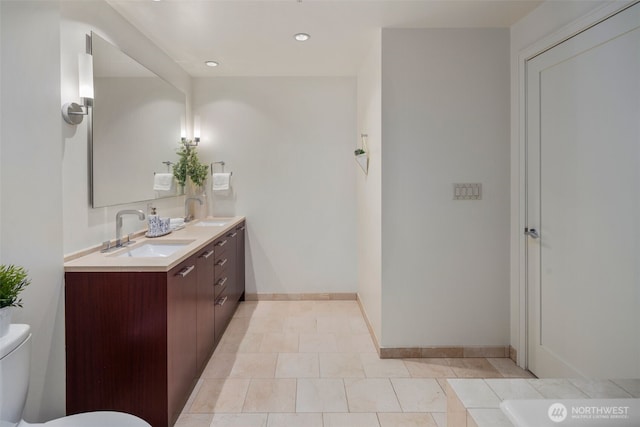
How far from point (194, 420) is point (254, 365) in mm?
687

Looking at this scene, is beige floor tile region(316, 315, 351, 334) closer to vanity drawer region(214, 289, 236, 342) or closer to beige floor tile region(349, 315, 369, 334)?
beige floor tile region(349, 315, 369, 334)

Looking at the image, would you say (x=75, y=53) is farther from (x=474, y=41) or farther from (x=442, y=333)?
(x=442, y=333)

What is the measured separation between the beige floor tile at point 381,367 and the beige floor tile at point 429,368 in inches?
2.1

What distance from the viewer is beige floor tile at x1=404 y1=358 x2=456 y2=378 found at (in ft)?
8.59

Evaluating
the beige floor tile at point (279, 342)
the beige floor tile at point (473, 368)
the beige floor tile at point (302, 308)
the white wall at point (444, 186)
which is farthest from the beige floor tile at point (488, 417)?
the beige floor tile at point (302, 308)

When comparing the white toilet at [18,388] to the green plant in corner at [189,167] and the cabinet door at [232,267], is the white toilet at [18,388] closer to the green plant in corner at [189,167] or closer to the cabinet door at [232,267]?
the cabinet door at [232,267]

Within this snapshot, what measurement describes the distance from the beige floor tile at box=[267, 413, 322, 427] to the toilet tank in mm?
1137

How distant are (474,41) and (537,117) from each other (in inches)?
29.6

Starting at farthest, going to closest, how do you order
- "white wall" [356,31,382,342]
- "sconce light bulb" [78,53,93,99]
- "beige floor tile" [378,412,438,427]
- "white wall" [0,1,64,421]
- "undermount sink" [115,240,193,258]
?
"white wall" [356,31,382,342] → "undermount sink" [115,240,193,258] → "sconce light bulb" [78,53,93,99] → "beige floor tile" [378,412,438,427] → "white wall" [0,1,64,421]

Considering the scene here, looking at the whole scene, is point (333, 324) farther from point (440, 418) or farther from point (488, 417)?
point (488, 417)

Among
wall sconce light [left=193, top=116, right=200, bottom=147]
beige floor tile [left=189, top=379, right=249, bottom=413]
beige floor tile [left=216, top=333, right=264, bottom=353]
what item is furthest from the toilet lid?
Answer: wall sconce light [left=193, top=116, right=200, bottom=147]

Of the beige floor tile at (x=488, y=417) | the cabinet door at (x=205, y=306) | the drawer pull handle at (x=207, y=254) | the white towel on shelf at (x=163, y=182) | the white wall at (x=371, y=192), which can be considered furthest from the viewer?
the white towel on shelf at (x=163, y=182)

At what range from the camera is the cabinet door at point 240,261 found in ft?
12.6

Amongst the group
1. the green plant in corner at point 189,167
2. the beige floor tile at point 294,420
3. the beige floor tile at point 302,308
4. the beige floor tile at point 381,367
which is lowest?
the beige floor tile at point 294,420
